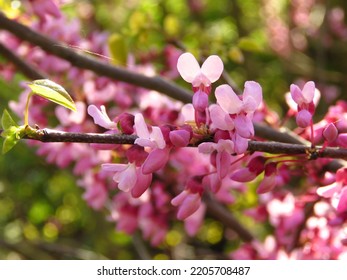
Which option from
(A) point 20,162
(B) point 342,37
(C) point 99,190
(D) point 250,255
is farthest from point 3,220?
(B) point 342,37

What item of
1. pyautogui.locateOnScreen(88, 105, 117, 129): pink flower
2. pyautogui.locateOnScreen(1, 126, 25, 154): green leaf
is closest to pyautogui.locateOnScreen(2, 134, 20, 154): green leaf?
pyautogui.locateOnScreen(1, 126, 25, 154): green leaf

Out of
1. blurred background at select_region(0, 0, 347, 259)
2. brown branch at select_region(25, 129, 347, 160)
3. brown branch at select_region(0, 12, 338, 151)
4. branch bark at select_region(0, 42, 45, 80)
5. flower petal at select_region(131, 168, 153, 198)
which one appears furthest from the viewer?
blurred background at select_region(0, 0, 347, 259)

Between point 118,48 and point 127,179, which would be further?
point 118,48

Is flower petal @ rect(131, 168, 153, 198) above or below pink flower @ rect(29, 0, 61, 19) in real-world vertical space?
below

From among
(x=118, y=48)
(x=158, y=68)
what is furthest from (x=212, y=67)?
(x=158, y=68)

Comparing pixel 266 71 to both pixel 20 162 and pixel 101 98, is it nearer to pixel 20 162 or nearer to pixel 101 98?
pixel 20 162

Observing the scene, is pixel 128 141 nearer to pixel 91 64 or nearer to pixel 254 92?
pixel 254 92

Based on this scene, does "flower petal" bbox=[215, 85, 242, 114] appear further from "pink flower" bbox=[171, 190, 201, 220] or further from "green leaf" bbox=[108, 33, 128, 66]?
"green leaf" bbox=[108, 33, 128, 66]
